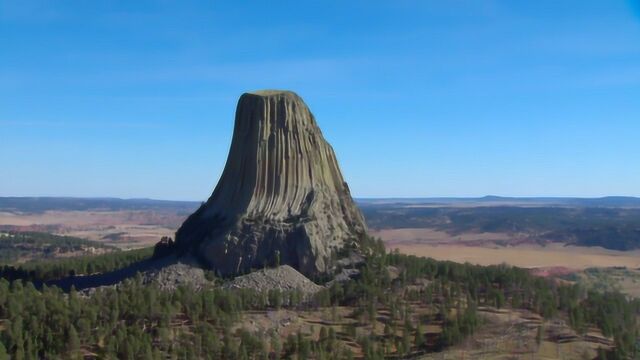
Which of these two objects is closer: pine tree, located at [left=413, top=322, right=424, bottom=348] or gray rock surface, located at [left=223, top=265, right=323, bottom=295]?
pine tree, located at [left=413, top=322, right=424, bottom=348]

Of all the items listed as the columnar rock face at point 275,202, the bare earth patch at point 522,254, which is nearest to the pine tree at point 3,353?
the columnar rock face at point 275,202

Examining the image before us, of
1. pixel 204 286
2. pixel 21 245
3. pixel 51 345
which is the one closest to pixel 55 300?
pixel 51 345

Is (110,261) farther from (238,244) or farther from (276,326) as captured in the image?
(276,326)

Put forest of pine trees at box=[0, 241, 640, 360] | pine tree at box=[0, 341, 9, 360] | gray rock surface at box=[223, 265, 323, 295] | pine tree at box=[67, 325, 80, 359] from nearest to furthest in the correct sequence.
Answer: pine tree at box=[0, 341, 9, 360] < pine tree at box=[67, 325, 80, 359] < forest of pine trees at box=[0, 241, 640, 360] < gray rock surface at box=[223, 265, 323, 295]

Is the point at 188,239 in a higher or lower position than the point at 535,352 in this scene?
higher

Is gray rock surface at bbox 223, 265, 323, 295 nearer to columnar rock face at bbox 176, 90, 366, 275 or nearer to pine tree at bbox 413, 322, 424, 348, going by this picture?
columnar rock face at bbox 176, 90, 366, 275

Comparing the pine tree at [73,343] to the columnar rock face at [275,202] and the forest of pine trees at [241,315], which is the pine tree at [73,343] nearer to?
the forest of pine trees at [241,315]

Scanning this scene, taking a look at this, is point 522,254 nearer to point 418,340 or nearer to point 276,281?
point 276,281

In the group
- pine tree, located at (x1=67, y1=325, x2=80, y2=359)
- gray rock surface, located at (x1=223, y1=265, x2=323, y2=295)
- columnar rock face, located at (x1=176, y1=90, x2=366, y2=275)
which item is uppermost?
columnar rock face, located at (x1=176, y1=90, x2=366, y2=275)

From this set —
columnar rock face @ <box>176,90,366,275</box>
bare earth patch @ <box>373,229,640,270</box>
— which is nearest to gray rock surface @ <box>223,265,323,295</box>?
columnar rock face @ <box>176,90,366,275</box>
